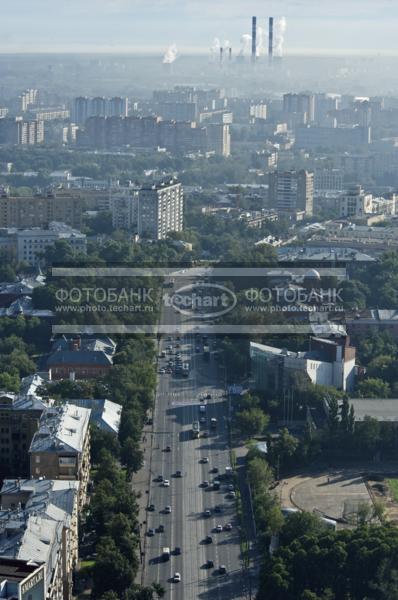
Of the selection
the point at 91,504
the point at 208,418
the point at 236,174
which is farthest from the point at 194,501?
the point at 236,174

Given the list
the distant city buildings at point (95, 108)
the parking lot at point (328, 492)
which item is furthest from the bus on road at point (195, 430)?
the distant city buildings at point (95, 108)

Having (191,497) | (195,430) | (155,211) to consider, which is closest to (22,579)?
(191,497)

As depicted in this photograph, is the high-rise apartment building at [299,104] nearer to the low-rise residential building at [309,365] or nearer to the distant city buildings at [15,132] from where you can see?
the distant city buildings at [15,132]

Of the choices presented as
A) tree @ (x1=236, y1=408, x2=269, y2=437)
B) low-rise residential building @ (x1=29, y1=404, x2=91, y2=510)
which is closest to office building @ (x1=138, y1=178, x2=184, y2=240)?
tree @ (x1=236, y1=408, x2=269, y2=437)

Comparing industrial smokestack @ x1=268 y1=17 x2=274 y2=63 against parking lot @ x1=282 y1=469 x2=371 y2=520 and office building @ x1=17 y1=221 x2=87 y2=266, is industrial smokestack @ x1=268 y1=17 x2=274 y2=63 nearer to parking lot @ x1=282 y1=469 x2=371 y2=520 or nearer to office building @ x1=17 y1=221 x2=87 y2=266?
office building @ x1=17 y1=221 x2=87 y2=266

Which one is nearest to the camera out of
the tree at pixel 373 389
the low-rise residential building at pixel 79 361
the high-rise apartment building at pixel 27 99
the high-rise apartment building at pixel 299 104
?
the tree at pixel 373 389
